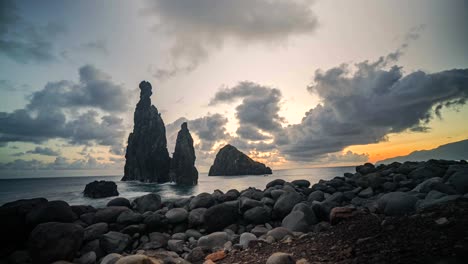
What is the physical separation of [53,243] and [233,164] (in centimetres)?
14496

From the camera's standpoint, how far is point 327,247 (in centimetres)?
521

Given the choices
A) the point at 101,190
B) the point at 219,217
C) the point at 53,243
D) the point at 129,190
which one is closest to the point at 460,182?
the point at 219,217

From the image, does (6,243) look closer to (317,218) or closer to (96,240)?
(96,240)

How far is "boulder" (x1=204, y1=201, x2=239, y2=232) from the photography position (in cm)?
1089

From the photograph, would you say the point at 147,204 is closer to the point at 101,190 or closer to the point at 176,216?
the point at 176,216

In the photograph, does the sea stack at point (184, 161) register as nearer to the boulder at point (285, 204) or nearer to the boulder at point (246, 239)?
the boulder at point (285, 204)

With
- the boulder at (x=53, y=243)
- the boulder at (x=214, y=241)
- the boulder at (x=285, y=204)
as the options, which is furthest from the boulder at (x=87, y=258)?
the boulder at (x=285, y=204)

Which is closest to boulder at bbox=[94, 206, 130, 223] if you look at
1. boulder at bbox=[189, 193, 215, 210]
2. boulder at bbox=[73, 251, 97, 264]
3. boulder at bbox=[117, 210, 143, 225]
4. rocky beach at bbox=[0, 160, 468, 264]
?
rocky beach at bbox=[0, 160, 468, 264]

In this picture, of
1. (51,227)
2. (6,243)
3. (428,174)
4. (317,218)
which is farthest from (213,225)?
(428,174)

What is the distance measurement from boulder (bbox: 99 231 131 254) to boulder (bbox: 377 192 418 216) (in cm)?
971

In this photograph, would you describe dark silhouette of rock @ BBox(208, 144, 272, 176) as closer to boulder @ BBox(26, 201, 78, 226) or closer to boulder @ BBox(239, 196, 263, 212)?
boulder @ BBox(239, 196, 263, 212)

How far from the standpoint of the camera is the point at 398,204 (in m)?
7.61

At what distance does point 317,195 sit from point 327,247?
28.2 feet

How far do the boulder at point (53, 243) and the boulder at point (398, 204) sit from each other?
10.6 m
